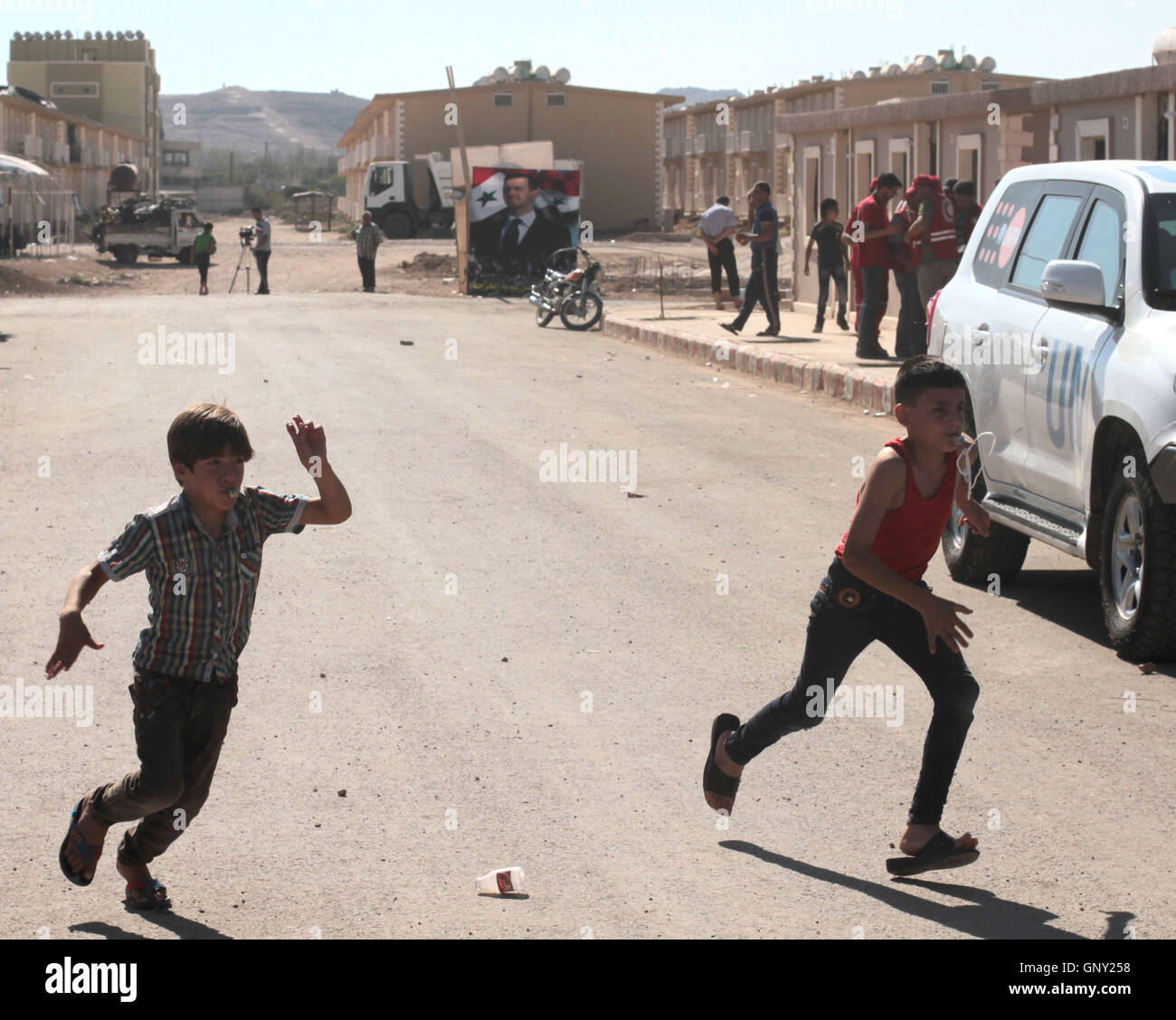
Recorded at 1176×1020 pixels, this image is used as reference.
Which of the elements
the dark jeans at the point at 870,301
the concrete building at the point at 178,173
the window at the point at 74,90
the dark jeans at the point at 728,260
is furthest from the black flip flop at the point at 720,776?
the concrete building at the point at 178,173

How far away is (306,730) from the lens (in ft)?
18.2

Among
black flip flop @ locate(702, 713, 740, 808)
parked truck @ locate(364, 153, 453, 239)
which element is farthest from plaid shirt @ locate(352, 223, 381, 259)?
black flip flop @ locate(702, 713, 740, 808)

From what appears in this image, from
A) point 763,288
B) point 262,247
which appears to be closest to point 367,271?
point 262,247

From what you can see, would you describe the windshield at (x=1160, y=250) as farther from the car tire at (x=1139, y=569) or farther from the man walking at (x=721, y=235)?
the man walking at (x=721, y=235)

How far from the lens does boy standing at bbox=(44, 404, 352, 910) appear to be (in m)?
3.83

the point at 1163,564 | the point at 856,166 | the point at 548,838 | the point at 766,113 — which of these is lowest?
the point at 548,838

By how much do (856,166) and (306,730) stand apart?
19.6m

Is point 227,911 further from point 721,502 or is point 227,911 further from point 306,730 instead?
point 721,502

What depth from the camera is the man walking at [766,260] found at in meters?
19.6

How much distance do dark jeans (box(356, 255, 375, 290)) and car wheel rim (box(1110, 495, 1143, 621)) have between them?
27798mm

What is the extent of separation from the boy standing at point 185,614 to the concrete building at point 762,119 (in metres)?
49.0

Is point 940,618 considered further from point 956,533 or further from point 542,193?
point 542,193

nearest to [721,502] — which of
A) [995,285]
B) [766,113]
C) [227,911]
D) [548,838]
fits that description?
[995,285]

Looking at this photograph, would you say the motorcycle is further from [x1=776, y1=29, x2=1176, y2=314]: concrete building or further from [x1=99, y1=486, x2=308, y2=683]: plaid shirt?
[x1=99, y1=486, x2=308, y2=683]: plaid shirt
